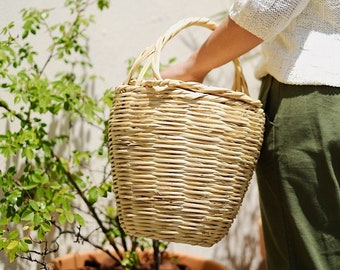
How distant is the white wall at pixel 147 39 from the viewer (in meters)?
1.63

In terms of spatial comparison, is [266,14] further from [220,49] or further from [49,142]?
[49,142]

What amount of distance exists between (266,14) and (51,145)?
673mm

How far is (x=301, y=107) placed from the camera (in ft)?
3.16

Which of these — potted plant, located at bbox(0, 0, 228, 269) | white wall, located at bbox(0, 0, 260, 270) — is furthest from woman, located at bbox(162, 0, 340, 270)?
white wall, located at bbox(0, 0, 260, 270)

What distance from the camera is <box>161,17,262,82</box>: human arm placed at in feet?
3.13

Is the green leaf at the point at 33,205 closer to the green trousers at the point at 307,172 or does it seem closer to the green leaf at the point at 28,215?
the green leaf at the point at 28,215

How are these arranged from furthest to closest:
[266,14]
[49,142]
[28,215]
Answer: [49,142], [28,215], [266,14]

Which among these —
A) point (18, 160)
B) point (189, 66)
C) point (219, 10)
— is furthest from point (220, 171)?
point (219, 10)

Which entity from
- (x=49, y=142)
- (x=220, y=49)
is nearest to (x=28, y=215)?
(x=49, y=142)

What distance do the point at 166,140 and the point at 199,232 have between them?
0.19m

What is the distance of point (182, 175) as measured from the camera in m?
0.94

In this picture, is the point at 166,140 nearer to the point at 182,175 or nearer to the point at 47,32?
the point at 182,175

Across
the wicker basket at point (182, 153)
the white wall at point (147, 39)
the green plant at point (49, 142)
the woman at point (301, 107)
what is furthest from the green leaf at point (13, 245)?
the woman at point (301, 107)

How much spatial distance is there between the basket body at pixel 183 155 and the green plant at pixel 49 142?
0.26m
